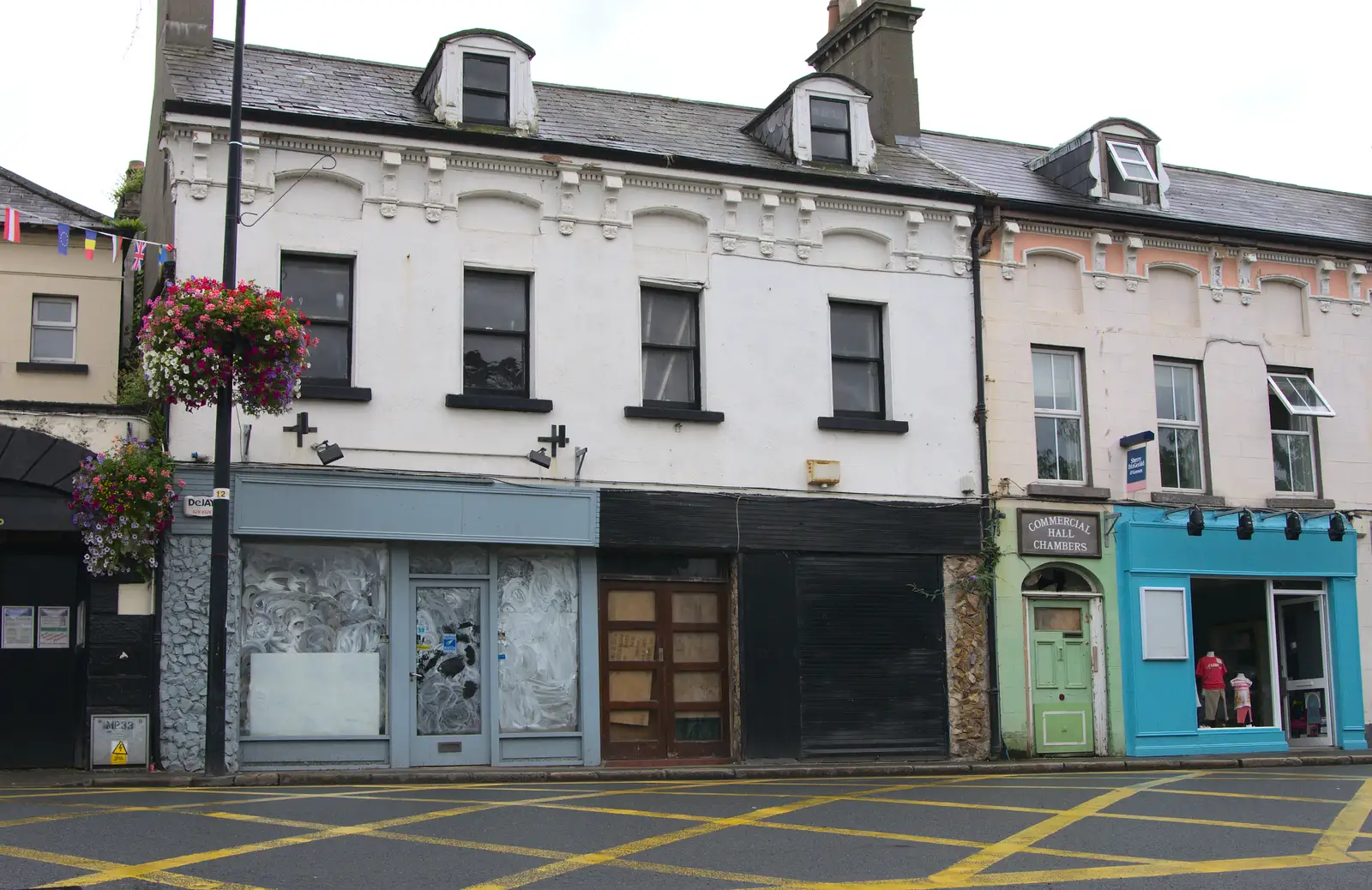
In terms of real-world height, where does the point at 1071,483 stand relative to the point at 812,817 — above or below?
above

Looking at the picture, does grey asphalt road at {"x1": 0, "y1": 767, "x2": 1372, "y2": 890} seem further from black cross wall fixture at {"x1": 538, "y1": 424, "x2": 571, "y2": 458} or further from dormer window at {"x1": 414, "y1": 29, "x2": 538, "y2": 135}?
dormer window at {"x1": 414, "y1": 29, "x2": 538, "y2": 135}

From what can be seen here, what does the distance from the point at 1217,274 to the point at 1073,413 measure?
347 centimetres

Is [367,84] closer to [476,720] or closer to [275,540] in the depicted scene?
[275,540]

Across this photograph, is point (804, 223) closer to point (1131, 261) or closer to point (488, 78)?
point (488, 78)

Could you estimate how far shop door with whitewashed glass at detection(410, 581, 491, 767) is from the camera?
644 inches

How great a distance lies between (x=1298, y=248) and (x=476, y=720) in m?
14.5

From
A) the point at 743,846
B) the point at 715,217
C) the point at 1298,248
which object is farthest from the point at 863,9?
the point at 743,846

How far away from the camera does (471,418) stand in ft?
55.5

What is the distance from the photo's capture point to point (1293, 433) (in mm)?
21797

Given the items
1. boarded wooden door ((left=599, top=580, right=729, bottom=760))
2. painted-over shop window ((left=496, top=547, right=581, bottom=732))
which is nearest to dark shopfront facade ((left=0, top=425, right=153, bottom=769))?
painted-over shop window ((left=496, top=547, right=581, bottom=732))

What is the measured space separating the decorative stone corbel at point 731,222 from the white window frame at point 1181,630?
24.7 ft

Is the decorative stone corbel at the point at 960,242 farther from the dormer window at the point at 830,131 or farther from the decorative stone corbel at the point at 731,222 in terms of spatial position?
the decorative stone corbel at the point at 731,222

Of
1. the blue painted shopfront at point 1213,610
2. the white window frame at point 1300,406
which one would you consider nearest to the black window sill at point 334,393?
the blue painted shopfront at point 1213,610

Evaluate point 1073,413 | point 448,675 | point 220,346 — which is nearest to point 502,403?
point 448,675
